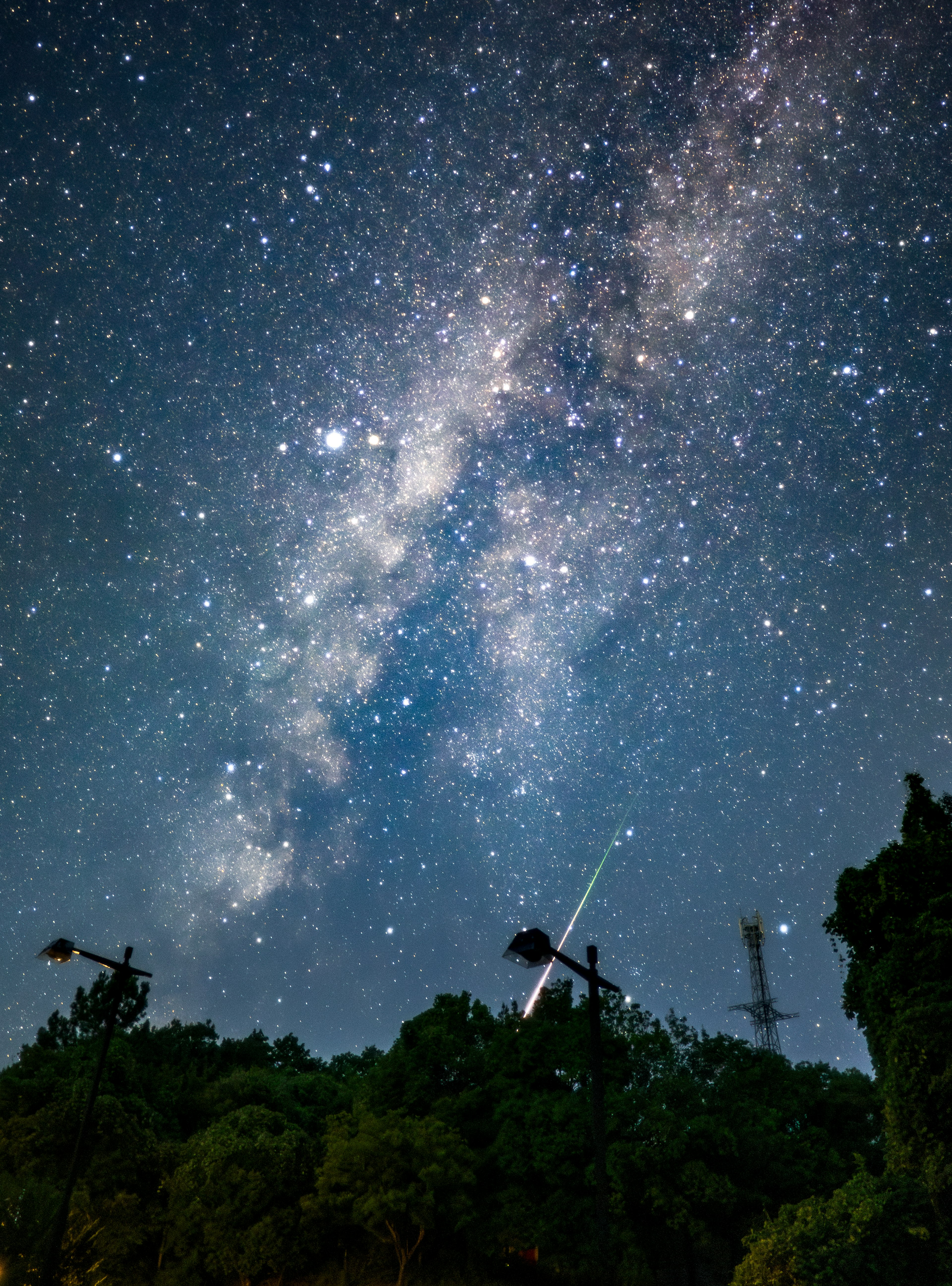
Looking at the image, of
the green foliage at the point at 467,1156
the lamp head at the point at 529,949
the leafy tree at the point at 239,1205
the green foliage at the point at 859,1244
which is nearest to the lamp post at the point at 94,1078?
the lamp head at the point at 529,949

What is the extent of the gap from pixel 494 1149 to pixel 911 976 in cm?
1738

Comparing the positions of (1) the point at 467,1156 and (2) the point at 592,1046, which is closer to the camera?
(2) the point at 592,1046

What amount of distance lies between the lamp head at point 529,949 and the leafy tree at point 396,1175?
22075 mm

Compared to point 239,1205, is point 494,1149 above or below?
above

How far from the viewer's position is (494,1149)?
2955 cm

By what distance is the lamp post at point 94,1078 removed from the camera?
12852 millimetres

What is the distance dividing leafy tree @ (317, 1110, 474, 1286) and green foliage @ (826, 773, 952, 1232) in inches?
567

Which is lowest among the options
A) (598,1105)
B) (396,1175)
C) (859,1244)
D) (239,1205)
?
(859,1244)

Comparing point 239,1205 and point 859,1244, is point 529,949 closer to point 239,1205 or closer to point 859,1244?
point 859,1244

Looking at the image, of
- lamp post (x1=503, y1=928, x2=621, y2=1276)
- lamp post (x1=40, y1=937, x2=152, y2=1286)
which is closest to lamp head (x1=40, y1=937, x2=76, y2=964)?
lamp post (x1=40, y1=937, x2=152, y2=1286)

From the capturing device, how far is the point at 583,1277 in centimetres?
2717

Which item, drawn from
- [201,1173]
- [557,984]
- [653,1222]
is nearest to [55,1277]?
[201,1173]

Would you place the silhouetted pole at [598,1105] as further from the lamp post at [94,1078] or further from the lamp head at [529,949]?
the lamp post at [94,1078]

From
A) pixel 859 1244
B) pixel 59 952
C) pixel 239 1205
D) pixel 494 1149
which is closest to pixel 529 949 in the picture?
pixel 59 952
